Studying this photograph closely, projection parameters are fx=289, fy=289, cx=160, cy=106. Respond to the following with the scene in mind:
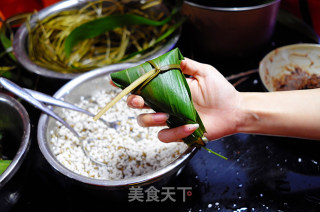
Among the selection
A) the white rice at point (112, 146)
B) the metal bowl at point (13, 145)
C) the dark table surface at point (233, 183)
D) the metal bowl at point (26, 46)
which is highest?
the metal bowl at point (26, 46)

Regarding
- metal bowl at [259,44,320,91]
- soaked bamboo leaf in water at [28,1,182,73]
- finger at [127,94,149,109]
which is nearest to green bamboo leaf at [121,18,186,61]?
soaked bamboo leaf in water at [28,1,182,73]

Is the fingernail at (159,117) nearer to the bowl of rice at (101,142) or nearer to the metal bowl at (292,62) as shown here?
the bowl of rice at (101,142)

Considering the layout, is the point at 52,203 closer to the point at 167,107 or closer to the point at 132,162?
the point at 132,162

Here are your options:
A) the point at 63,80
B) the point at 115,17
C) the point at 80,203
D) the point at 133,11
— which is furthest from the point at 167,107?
the point at 133,11

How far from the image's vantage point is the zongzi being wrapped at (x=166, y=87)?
1.02m

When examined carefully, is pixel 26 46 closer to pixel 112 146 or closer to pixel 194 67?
pixel 112 146

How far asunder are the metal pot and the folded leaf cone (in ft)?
1.87

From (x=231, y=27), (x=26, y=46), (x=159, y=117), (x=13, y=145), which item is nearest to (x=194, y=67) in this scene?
(x=159, y=117)

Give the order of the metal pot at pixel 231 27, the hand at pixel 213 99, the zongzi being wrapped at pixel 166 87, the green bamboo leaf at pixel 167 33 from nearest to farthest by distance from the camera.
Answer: the zongzi being wrapped at pixel 166 87 → the hand at pixel 213 99 → the metal pot at pixel 231 27 → the green bamboo leaf at pixel 167 33

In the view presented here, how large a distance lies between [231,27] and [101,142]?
2.98 feet

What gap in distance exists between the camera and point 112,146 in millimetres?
1352

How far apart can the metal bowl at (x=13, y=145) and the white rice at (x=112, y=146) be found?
0.49ft

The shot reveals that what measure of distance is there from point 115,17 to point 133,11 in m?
0.26

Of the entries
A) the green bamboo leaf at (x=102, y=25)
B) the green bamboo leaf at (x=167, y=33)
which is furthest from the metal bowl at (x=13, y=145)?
the green bamboo leaf at (x=167, y=33)
